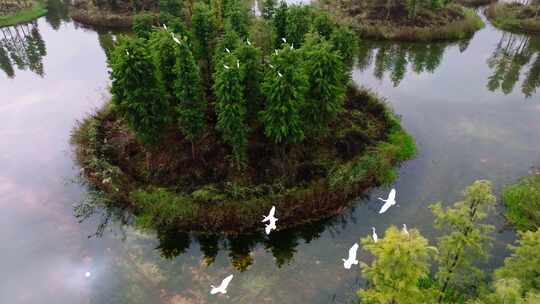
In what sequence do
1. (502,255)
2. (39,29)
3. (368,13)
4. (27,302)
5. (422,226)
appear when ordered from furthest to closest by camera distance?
(39,29) → (368,13) → (422,226) → (502,255) → (27,302)

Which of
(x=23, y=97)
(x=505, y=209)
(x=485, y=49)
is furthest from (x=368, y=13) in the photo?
(x=23, y=97)

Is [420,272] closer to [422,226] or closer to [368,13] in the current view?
[422,226]

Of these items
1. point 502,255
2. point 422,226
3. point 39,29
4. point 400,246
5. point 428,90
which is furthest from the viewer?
point 39,29

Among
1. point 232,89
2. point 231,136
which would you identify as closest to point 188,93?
point 232,89

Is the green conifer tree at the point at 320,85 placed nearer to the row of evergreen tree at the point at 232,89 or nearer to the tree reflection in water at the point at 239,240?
the row of evergreen tree at the point at 232,89

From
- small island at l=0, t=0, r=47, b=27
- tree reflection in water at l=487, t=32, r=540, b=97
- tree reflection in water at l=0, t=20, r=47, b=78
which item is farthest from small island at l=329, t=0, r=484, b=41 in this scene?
small island at l=0, t=0, r=47, b=27

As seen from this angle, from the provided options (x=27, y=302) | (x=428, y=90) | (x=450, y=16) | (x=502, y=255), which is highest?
(x=450, y=16)

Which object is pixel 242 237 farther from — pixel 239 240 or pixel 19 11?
pixel 19 11
